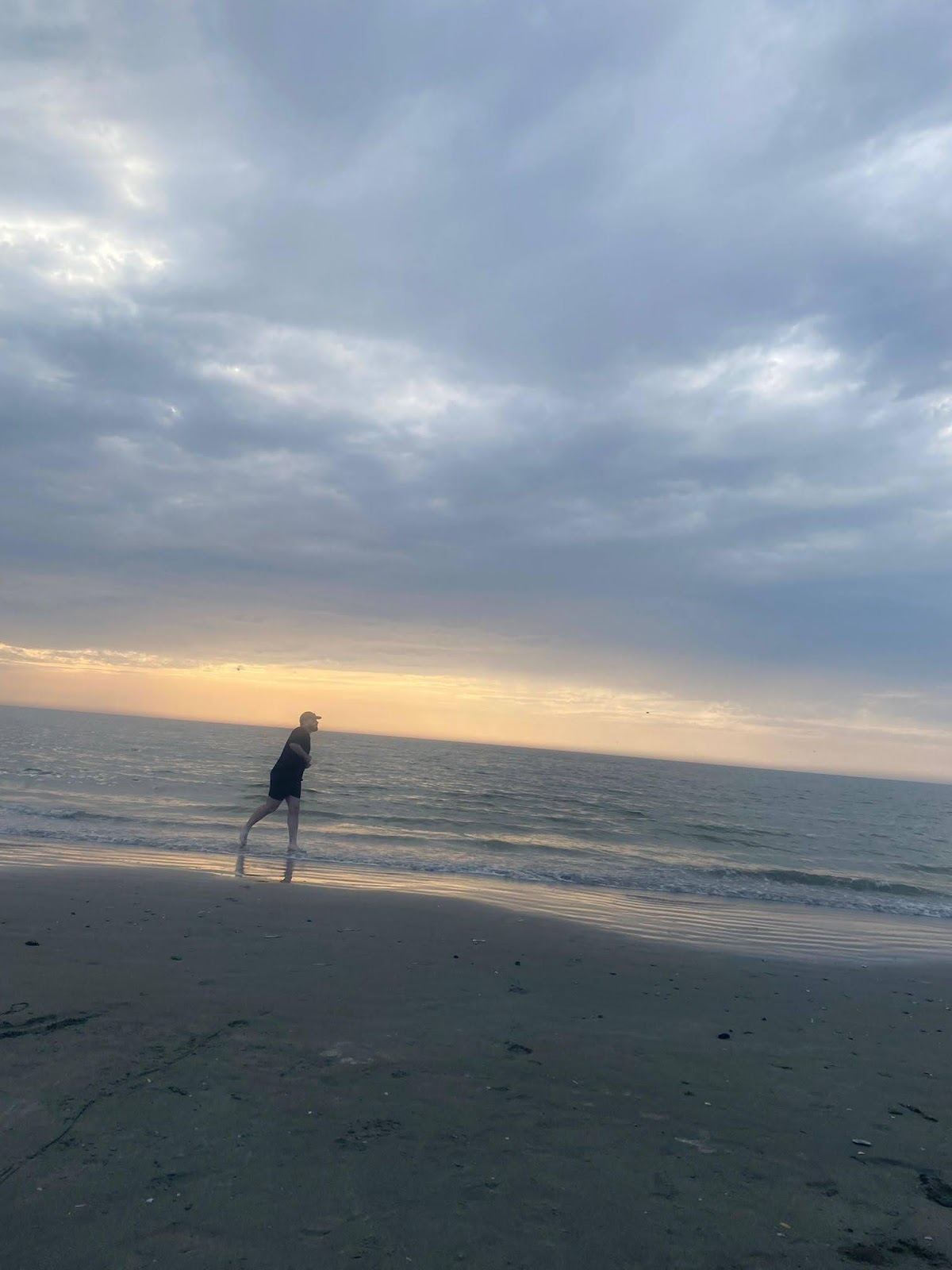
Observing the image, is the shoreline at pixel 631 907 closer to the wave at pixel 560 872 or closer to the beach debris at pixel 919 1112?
the wave at pixel 560 872

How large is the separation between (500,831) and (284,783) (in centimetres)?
1082

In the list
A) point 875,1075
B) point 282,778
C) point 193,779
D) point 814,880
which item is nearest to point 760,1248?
point 875,1075

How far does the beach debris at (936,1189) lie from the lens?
3.85 metres

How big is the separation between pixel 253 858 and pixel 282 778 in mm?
1841

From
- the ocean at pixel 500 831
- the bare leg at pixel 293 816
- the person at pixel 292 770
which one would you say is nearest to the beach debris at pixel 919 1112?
the ocean at pixel 500 831

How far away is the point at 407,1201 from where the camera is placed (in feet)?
11.7

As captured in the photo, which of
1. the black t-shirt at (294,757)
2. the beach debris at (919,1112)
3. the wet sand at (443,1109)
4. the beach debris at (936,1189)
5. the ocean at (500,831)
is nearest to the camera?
the wet sand at (443,1109)

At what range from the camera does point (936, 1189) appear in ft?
13.0

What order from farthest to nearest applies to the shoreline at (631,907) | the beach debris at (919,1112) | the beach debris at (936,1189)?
the shoreline at (631,907), the beach debris at (919,1112), the beach debris at (936,1189)

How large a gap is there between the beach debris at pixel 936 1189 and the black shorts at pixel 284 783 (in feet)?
36.5

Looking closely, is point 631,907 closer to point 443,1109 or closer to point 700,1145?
point 700,1145

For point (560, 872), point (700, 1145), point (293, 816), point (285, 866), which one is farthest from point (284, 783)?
point (700, 1145)

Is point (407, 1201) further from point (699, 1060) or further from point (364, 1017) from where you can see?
point (699, 1060)

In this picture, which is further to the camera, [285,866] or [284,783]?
[284,783]
